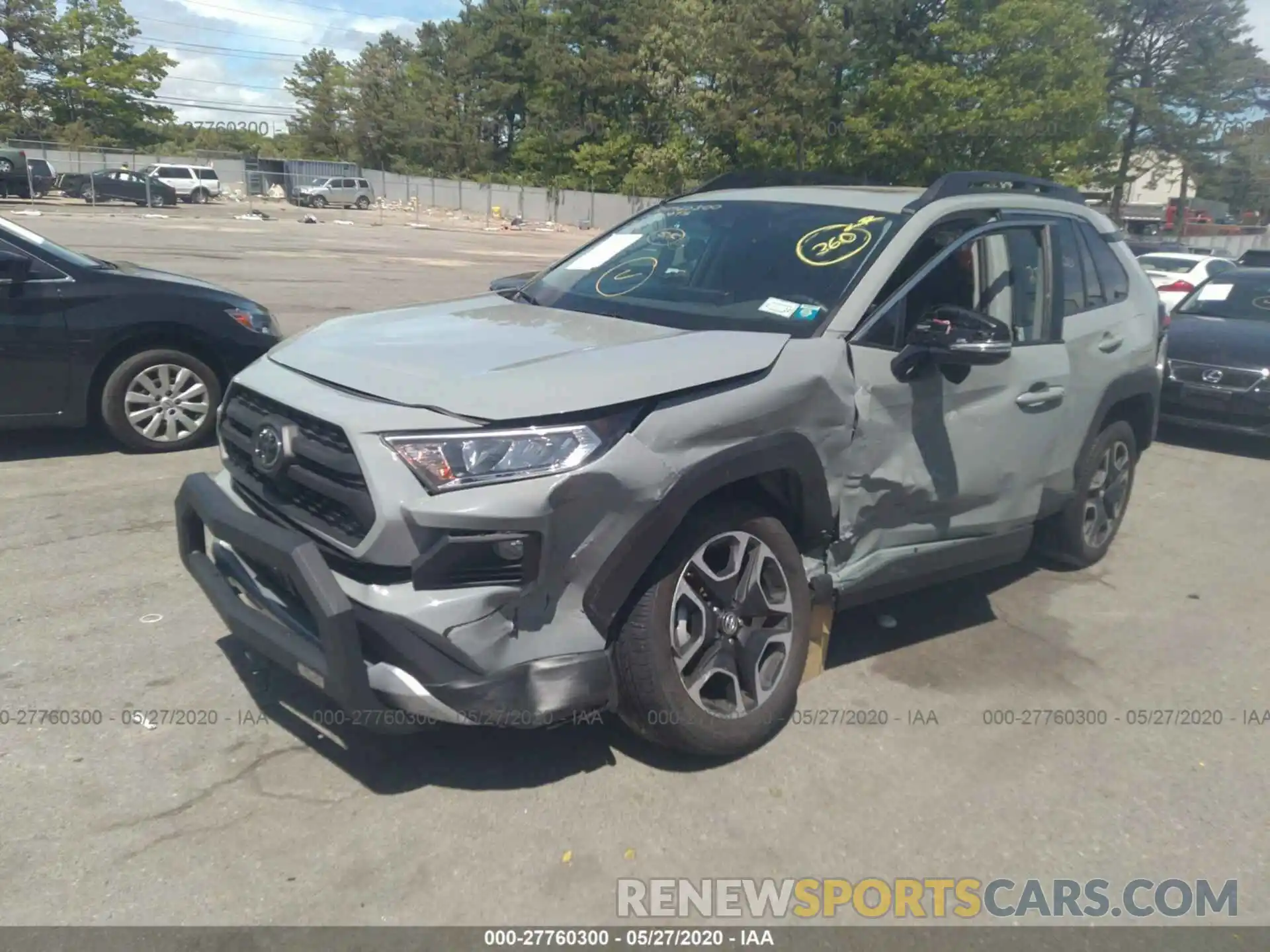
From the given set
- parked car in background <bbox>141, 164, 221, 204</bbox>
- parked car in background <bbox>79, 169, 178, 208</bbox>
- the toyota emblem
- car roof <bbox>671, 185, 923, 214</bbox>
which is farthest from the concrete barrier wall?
the toyota emblem

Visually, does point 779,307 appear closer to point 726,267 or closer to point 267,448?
point 726,267

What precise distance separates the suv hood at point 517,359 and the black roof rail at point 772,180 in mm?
1375

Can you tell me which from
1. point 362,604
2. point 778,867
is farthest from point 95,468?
point 778,867

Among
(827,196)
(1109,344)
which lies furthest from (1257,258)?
(827,196)

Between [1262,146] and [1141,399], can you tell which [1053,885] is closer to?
[1141,399]

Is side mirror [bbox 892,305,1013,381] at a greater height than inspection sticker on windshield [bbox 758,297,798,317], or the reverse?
inspection sticker on windshield [bbox 758,297,798,317]

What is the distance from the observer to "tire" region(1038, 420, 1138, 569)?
538 cm

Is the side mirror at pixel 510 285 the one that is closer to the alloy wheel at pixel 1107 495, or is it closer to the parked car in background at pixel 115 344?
the parked car in background at pixel 115 344

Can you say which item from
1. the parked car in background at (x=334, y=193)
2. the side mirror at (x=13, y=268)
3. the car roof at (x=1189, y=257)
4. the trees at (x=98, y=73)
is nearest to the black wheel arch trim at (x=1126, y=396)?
the side mirror at (x=13, y=268)

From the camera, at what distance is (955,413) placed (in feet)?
13.8

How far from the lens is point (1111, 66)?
4972cm

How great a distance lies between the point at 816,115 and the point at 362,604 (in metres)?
49.2

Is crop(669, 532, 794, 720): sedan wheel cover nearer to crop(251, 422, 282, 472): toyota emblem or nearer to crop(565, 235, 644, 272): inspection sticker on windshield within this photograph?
crop(251, 422, 282, 472): toyota emblem
